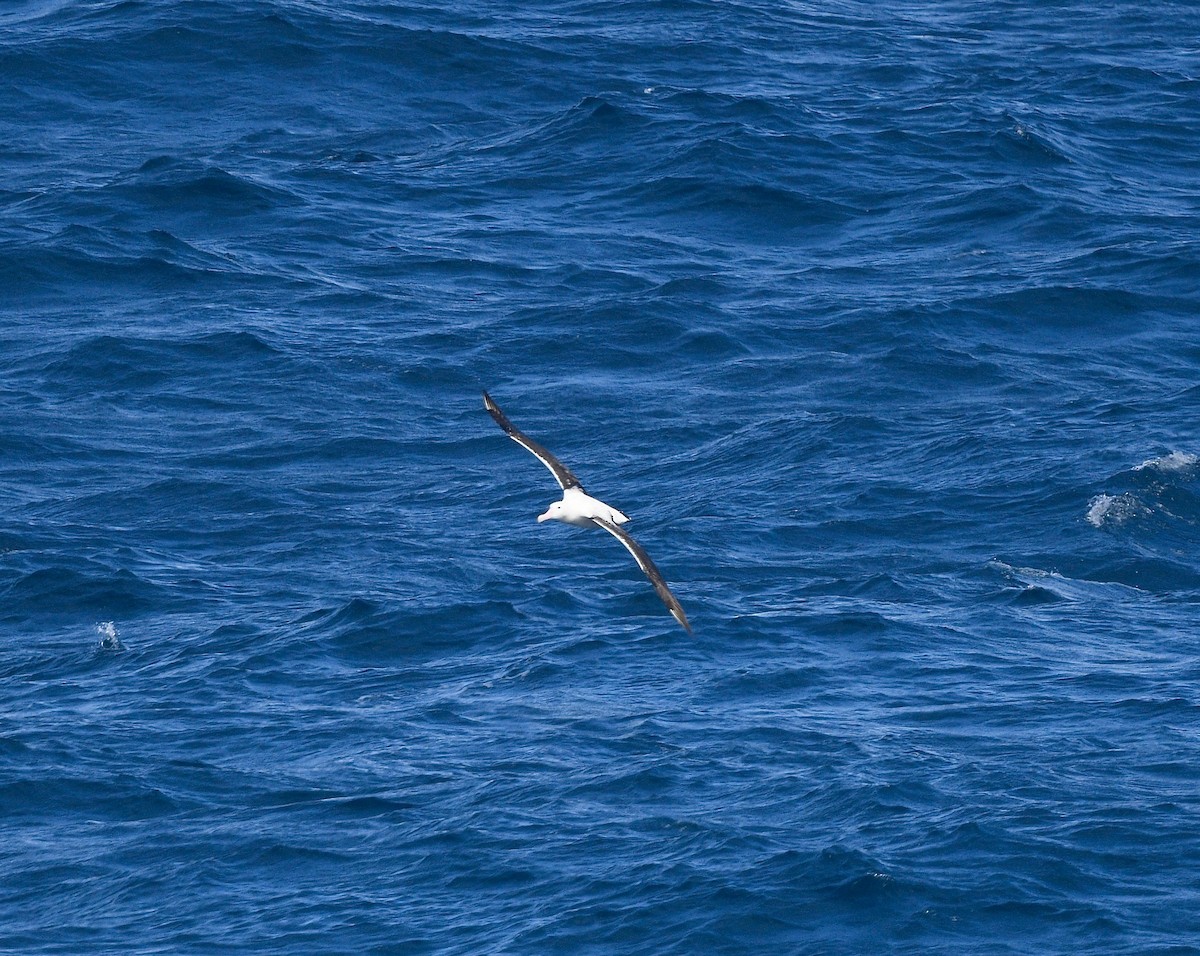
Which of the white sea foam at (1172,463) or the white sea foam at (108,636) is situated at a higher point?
the white sea foam at (1172,463)

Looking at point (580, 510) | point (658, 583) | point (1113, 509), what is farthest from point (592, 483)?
point (658, 583)

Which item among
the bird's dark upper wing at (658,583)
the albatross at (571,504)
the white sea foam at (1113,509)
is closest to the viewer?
the bird's dark upper wing at (658,583)

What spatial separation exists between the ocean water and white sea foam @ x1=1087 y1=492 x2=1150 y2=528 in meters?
0.08

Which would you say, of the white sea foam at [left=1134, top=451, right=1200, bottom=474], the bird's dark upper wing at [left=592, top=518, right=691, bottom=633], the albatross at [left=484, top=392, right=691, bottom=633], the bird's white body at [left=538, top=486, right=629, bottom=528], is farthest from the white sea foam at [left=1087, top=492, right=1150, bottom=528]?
the bird's dark upper wing at [left=592, top=518, right=691, bottom=633]

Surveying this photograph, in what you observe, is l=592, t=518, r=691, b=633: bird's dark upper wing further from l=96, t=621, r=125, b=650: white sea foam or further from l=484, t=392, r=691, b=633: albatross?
l=96, t=621, r=125, b=650: white sea foam

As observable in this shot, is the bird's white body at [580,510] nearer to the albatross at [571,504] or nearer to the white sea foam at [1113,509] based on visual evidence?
the albatross at [571,504]

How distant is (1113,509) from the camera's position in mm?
33938

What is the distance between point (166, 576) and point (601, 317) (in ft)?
34.5

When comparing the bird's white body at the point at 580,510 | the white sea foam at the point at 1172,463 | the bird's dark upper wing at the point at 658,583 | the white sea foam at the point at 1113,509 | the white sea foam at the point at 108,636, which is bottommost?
the white sea foam at the point at 108,636

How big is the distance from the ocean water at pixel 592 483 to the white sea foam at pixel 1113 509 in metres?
0.08

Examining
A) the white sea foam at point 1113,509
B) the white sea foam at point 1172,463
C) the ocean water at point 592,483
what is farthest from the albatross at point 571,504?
the white sea foam at point 1172,463

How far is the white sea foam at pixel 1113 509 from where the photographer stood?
33.8m

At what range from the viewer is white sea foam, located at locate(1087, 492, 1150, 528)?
111ft

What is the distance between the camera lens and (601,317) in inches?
1575
